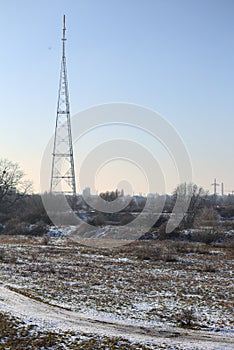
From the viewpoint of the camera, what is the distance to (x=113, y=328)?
1220 centimetres

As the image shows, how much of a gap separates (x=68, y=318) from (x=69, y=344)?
208cm

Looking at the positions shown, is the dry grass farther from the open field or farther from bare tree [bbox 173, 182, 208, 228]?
bare tree [bbox 173, 182, 208, 228]

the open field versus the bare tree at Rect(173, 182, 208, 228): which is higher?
the bare tree at Rect(173, 182, 208, 228)

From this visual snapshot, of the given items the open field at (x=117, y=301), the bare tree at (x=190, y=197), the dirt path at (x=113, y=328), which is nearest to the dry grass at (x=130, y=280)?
the open field at (x=117, y=301)

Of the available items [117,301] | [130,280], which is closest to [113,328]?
[117,301]

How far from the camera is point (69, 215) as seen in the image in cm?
5362

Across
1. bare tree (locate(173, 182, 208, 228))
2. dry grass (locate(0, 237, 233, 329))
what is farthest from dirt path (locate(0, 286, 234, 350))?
bare tree (locate(173, 182, 208, 228))

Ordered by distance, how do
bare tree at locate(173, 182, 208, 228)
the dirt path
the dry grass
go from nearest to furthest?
the dirt path, the dry grass, bare tree at locate(173, 182, 208, 228)

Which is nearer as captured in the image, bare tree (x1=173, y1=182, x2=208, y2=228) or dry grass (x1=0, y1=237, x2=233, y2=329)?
dry grass (x1=0, y1=237, x2=233, y2=329)

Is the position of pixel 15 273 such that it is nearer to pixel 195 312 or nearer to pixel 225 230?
pixel 195 312

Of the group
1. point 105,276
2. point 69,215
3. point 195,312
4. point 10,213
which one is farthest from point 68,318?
point 10,213

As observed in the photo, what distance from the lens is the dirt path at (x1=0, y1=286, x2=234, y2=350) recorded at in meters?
11.2

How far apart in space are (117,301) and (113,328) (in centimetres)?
308

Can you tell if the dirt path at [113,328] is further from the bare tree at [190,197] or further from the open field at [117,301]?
the bare tree at [190,197]
